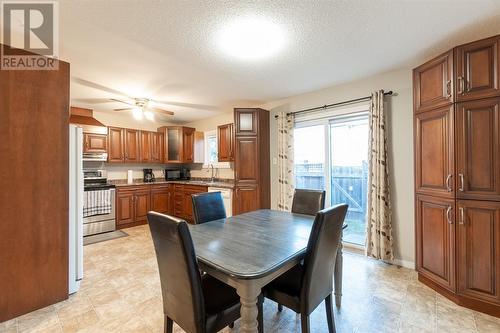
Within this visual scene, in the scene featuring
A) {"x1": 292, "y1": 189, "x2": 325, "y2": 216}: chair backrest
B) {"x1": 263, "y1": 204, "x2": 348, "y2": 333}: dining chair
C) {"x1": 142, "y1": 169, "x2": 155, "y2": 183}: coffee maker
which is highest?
{"x1": 142, "y1": 169, "x2": 155, "y2": 183}: coffee maker

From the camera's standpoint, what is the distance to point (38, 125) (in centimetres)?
198

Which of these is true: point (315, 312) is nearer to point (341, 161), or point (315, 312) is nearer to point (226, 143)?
point (341, 161)

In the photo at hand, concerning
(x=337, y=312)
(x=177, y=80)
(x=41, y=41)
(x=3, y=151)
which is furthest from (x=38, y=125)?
(x=337, y=312)

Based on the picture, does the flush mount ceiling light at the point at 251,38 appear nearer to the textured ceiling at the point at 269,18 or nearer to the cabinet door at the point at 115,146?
the textured ceiling at the point at 269,18

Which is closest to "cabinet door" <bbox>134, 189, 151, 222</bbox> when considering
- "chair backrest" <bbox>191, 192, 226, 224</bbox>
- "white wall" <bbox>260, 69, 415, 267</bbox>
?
"chair backrest" <bbox>191, 192, 226, 224</bbox>

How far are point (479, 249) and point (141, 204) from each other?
5.27 m

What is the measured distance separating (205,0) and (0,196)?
228 cm

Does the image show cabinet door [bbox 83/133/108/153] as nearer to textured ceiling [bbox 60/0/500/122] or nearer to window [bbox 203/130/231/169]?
textured ceiling [bbox 60/0/500/122]

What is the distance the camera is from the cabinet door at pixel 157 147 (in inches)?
211

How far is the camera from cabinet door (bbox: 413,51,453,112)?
2.08 m

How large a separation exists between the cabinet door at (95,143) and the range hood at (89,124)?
0.25 ft

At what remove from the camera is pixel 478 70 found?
6.35 ft

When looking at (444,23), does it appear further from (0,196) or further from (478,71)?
(0,196)

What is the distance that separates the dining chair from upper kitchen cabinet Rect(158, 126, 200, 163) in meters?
4.40
